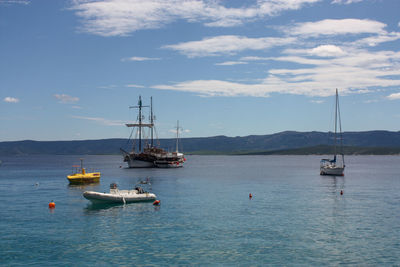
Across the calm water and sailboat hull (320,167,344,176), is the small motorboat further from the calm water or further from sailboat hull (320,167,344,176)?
sailboat hull (320,167,344,176)

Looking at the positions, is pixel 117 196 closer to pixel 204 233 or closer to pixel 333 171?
pixel 204 233

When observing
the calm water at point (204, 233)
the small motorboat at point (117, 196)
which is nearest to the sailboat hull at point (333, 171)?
the calm water at point (204, 233)

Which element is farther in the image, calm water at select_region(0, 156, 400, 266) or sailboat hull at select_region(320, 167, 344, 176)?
sailboat hull at select_region(320, 167, 344, 176)

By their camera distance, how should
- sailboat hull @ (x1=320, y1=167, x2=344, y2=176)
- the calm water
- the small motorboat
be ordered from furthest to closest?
sailboat hull @ (x1=320, y1=167, x2=344, y2=176) < the small motorboat < the calm water

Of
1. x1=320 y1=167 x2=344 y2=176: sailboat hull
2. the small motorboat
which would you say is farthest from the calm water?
x1=320 y1=167 x2=344 y2=176: sailboat hull

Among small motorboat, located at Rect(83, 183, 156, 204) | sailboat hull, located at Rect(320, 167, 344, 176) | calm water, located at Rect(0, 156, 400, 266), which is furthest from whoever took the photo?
sailboat hull, located at Rect(320, 167, 344, 176)

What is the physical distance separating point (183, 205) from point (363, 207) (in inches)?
1206

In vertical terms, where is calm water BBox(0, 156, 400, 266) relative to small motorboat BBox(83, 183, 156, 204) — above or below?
below

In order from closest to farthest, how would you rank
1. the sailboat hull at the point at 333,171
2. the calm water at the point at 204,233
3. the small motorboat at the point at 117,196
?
the calm water at the point at 204,233
the small motorboat at the point at 117,196
the sailboat hull at the point at 333,171

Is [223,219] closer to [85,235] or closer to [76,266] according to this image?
[85,235]

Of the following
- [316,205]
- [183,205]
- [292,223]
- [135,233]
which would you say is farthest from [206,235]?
[316,205]

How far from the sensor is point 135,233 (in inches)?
1837

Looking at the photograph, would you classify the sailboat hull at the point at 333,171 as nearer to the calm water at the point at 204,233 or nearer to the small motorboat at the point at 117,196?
the calm water at the point at 204,233

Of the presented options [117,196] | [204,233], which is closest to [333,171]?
[117,196]
